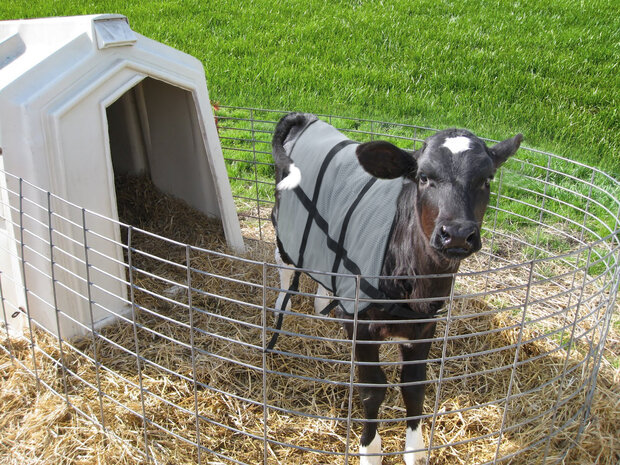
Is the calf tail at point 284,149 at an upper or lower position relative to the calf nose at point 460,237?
lower

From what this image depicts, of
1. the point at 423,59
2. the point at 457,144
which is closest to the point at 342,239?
the point at 457,144

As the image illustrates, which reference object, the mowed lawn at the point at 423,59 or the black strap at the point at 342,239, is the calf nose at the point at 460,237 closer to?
the black strap at the point at 342,239

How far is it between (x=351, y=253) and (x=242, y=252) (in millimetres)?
2091

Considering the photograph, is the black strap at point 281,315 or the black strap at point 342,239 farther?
the black strap at point 281,315

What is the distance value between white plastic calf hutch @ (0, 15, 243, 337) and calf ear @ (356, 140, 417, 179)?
54.9 inches

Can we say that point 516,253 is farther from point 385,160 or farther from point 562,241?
point 385,160

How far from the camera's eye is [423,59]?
8898 millimetres

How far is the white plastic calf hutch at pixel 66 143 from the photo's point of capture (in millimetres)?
3531

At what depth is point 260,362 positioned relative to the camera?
152 inches

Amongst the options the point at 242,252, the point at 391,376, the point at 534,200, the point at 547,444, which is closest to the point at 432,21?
the point at 534,200

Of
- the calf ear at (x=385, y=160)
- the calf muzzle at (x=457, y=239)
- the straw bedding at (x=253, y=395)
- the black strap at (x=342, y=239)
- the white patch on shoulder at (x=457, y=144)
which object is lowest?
the straw bedding at (x=253, y=395)

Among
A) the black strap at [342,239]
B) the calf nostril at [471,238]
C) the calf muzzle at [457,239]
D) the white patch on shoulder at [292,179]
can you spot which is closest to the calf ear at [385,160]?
the black strap at [342,239]

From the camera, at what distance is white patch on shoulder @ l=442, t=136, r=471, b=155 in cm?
273

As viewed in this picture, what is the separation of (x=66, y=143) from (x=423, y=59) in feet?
21.0
